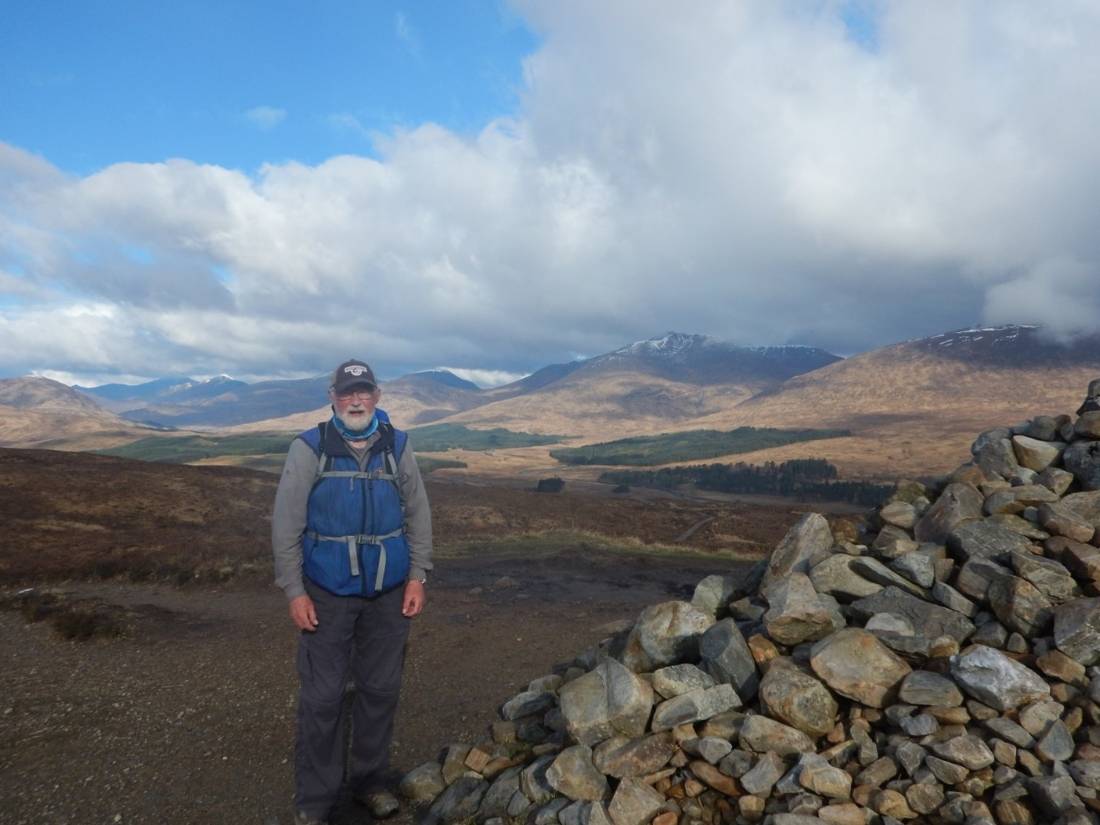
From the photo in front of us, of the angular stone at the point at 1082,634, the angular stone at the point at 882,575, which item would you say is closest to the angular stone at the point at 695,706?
the angular stone at the point at 882,575

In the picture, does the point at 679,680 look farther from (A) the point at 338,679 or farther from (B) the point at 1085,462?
(B) the point at 1085,462

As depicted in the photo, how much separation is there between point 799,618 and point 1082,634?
2.73 meters

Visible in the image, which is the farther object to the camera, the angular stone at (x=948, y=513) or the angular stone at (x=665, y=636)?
the angular stone at (x=948, y=513)

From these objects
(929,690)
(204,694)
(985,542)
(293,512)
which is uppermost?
(293,512)

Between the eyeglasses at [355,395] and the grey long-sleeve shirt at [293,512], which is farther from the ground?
the eyeglasses at [355,395]

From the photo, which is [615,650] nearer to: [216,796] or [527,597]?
[216,796]

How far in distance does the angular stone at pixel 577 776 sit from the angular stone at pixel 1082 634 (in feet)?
16.7

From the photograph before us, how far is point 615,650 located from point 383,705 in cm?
356

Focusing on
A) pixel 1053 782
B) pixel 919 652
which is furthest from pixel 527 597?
pixel 1053 782

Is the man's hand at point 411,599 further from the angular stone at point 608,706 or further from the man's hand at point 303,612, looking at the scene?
the angular stone at point 608,706

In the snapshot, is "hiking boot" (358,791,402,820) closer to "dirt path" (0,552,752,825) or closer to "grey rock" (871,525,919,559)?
"dirt path" (0,552,752,825)

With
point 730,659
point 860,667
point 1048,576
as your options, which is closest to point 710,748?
point 730,659

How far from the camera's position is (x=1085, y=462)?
8.98 m

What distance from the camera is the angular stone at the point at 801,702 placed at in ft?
21.7
